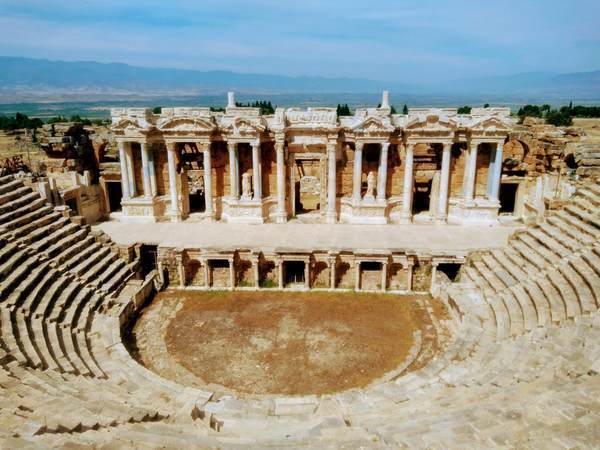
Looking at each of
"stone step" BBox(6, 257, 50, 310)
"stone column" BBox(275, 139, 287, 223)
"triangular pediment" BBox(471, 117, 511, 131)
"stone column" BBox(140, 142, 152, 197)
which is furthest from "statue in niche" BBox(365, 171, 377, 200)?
"stone step" BBox(6, 257, 50, 310)

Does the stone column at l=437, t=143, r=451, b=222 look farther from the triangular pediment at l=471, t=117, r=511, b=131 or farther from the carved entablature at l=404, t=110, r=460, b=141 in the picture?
the triangular pediment at l=471, t=117, r=511, b=131

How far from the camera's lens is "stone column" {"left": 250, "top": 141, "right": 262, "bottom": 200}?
2055 cm

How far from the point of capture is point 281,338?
13.5 metres

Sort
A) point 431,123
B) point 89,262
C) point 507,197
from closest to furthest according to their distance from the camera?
point 89,262 → point 431,123 → point 507,197

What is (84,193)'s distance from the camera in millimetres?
21453

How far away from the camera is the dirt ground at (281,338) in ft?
38.6

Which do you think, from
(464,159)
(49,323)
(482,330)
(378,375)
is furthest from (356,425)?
(464,159)

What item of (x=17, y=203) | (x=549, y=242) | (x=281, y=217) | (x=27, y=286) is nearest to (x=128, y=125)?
(x=17, y=203)

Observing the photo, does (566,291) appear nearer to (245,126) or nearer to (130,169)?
(245,126)

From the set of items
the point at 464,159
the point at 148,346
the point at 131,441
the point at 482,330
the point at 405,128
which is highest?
the point at 405,128

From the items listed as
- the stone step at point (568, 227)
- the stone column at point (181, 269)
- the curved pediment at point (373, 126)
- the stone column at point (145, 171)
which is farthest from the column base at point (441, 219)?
the stone column at point (145, 171)

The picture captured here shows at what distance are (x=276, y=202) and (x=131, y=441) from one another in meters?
15.9

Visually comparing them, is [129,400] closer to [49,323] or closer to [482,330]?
[49,323]

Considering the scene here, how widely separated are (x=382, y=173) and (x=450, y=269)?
19.3 ft
